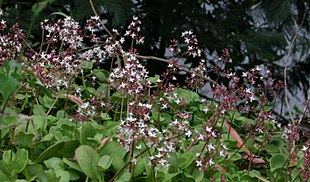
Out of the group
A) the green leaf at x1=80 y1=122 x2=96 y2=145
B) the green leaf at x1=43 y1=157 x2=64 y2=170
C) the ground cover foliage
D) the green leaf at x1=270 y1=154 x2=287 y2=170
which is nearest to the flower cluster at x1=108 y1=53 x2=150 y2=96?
the ground cover foliage

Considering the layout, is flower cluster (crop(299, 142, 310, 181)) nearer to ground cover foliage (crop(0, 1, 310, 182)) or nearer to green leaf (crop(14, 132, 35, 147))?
ground cover foliage (crop(0, 1, 310, 182))

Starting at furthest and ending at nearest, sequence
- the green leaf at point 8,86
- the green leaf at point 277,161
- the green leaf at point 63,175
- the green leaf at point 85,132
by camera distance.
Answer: the green leaf at point 277,161 < the green leaf at point 85,132 < the green leaf at point 63,175 < the green leaf at point 8,86

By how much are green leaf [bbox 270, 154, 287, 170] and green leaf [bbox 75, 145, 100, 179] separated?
520 millimetres

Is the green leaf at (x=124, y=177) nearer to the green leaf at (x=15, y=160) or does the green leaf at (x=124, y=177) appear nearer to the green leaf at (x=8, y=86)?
the green leaf at (x=15, y=160)

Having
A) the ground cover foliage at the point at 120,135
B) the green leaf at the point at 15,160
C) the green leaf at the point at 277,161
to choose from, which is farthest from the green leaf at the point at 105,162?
the green leaf at the point at 277,161

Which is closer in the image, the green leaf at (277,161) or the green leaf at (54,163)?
the green leaf at (54,163)

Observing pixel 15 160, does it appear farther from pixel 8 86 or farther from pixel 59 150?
pixel 8 86

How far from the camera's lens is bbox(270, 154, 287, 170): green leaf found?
1.78 meters

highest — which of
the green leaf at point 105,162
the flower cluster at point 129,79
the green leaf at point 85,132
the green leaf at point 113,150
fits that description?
the flower cluster at point 129,79

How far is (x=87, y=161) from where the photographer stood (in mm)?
1446

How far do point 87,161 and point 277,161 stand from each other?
56cm

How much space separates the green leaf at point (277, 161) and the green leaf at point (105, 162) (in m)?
0.50

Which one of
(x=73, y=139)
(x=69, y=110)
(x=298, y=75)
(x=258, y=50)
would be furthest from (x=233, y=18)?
(x=73, y=139)

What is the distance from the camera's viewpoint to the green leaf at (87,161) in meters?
1.44
